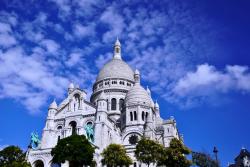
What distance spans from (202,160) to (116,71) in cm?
3982

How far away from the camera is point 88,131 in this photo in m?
58.8

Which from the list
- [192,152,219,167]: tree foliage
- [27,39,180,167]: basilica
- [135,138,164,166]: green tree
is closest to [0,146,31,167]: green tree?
[27,39,180,167]: basilica

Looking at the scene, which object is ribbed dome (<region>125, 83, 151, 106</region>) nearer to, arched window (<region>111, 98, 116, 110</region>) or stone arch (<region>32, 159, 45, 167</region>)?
arched window (<region>111, 98, 116, 110</region>)

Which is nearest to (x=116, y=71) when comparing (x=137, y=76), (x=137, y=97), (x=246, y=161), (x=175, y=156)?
(x=137, y=76)

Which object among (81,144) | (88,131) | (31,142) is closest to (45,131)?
(31,142)

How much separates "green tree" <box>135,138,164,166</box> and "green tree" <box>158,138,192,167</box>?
3.02 ft

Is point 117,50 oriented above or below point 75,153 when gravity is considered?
above

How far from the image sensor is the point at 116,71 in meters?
83.6

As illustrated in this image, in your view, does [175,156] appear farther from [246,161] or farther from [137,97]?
[137,97]

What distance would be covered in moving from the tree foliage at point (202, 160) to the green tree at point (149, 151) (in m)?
7.82

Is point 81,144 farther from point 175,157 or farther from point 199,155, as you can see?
point 199,155

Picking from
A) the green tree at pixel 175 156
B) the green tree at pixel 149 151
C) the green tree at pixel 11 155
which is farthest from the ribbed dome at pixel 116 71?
the green tree at pixel 175 156

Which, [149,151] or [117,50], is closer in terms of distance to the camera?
[149,151]

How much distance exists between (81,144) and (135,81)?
1460 inches
